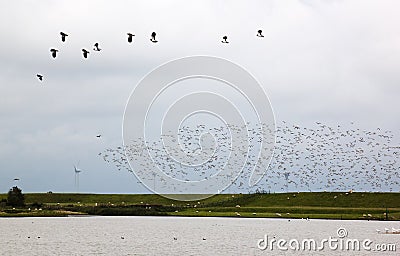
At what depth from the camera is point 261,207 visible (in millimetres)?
126000

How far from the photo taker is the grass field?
112 m

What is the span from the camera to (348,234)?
78062mm

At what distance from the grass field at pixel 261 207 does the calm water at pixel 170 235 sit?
925cm

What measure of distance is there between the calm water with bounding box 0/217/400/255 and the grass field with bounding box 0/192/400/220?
30.4ft

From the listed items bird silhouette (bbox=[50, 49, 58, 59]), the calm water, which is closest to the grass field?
the calm water

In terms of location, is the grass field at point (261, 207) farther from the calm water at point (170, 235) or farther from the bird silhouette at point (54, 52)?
the bird silhouette at point (54, 52)

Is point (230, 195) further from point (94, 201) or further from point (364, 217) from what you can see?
point (364, 217)

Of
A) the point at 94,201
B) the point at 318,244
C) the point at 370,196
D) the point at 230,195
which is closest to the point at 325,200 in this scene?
the point at 370,196

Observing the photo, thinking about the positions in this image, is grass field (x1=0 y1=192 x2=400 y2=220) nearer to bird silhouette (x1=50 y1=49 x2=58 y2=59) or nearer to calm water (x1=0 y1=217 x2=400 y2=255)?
calm water (x1=0 y1=217 x2=400 y2=255)

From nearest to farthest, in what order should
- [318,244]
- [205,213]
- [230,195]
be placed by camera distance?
1. [318,244]
2. [205,213]
3. [230,195]

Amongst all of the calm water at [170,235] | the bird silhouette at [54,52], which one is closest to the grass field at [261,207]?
the calm water at [170,235]

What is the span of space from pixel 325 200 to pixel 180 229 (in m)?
49.0

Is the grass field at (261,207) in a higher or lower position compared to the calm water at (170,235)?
higher

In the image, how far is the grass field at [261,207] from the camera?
112 meters
